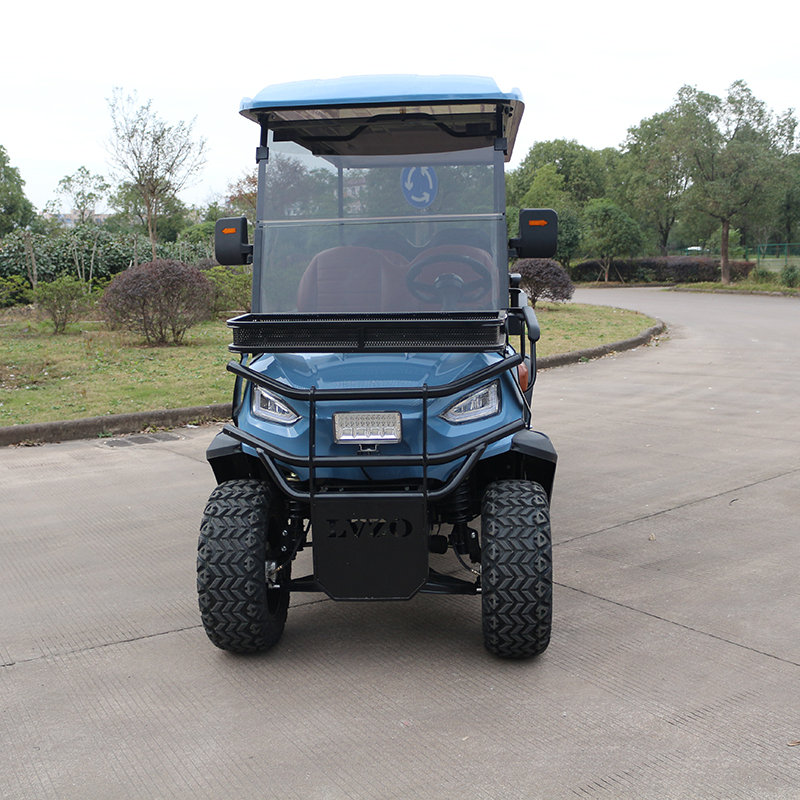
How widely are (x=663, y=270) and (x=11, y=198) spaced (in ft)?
135

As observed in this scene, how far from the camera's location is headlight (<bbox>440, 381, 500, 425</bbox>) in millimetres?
3553

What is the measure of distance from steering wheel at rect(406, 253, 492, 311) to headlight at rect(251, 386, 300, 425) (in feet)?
3.06

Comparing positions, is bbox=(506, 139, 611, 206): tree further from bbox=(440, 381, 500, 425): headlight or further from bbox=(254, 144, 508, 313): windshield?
bbox=(440, 381, 500, 425): headlight

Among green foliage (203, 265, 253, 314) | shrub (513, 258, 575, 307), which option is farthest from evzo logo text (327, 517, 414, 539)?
shrub (513, 258, 575, 307)

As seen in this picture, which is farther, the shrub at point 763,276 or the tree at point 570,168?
the tree at point 570,168

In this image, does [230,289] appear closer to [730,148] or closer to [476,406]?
[476,406]

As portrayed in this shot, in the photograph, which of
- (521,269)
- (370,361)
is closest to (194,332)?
(521,269)

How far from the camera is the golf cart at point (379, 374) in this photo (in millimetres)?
3430

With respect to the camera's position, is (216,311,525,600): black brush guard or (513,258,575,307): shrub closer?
(216,311,525,600): black brush guard

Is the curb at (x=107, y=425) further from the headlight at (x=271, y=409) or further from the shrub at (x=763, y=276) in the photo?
the shrub at (x=763, y=276)

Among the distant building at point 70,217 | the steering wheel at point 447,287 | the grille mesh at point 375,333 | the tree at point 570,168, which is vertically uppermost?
the tree at point 570,168

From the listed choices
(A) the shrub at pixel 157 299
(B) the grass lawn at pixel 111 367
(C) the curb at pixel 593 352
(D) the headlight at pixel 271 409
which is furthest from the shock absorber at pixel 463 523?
(A) the shrub at pixel 157 299

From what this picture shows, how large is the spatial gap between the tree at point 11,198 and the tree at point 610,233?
34885 millimetres

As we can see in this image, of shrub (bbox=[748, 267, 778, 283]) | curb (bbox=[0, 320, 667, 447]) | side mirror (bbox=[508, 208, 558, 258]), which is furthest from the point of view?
shrub (bbox=[748, 267, 778, 283])
